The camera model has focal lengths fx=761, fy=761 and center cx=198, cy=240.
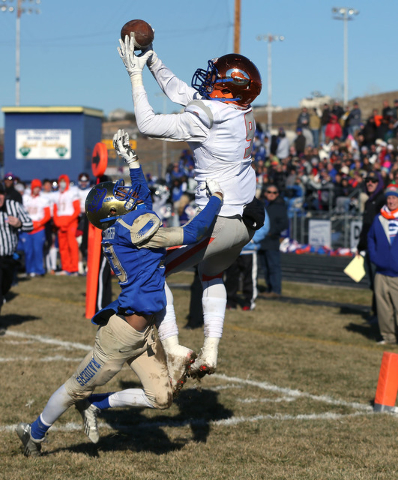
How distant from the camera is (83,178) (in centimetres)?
1705

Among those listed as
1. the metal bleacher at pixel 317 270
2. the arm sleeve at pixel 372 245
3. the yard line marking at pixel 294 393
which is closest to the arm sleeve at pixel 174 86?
the yard line marking at pixel 294 393

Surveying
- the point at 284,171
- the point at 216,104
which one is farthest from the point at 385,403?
the point at 284,171

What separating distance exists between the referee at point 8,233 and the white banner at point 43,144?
16.2m

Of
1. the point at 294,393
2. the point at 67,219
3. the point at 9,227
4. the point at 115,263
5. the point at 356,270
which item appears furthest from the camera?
the point at 67,219

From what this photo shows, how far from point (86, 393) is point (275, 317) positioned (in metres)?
7.46

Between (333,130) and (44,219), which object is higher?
(333,130)

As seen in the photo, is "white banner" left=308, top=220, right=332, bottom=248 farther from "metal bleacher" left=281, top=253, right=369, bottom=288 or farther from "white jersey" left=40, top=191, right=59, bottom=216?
"white jersey" left=40, top=191, right=59, bottom=216

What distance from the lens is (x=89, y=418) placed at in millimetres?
5215

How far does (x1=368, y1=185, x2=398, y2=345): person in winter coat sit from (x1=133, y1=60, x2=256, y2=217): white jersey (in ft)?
16.7

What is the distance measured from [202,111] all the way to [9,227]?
6.15 m

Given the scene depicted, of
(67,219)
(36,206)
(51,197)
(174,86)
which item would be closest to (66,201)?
(67,219)

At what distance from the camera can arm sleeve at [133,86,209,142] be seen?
A: 477cm

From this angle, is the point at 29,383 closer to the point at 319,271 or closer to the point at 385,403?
the point at 385,403

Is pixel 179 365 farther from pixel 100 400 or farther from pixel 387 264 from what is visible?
pixel 387 264
